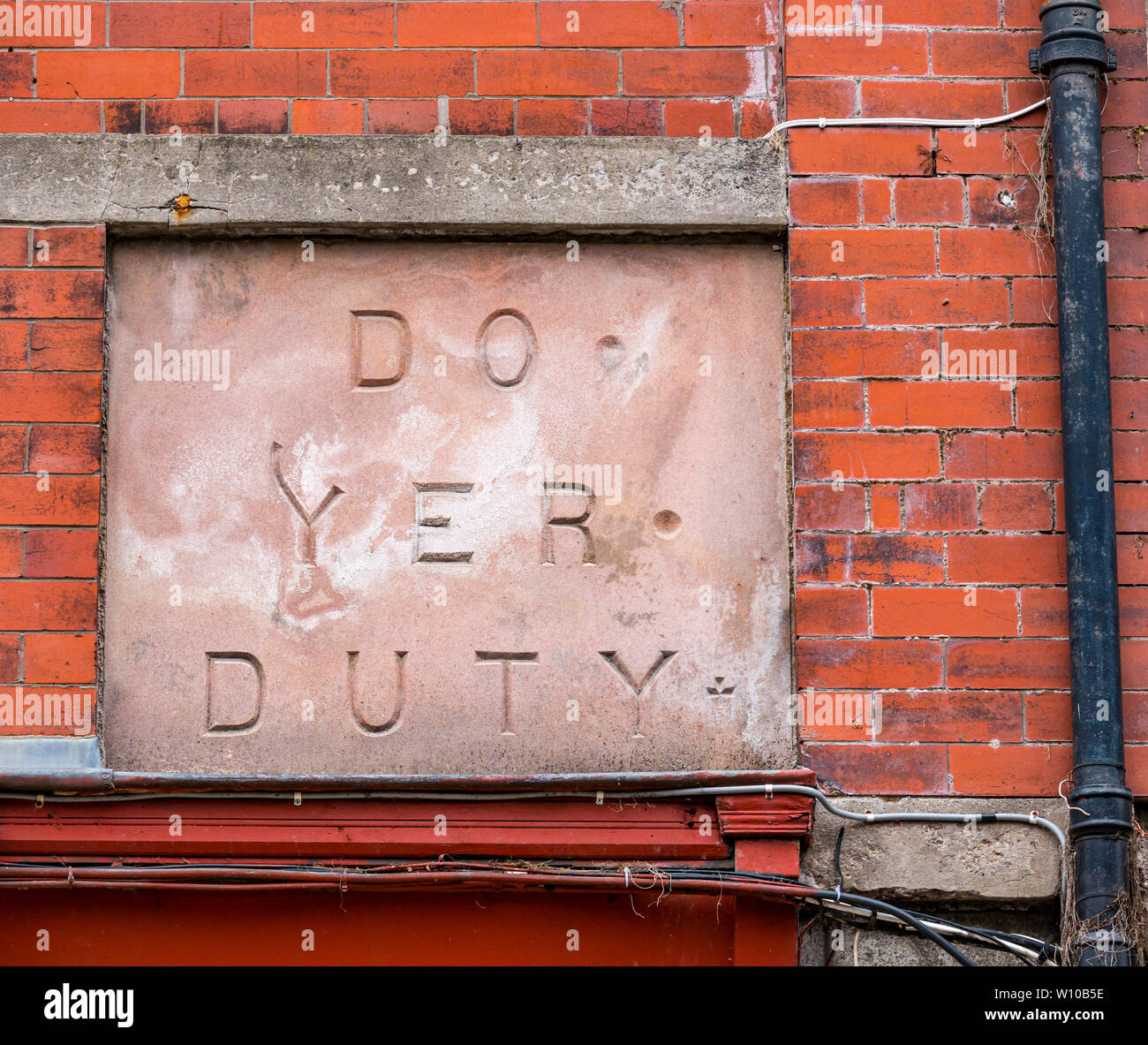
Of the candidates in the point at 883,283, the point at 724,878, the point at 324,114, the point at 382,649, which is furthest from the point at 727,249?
the point at 724,878

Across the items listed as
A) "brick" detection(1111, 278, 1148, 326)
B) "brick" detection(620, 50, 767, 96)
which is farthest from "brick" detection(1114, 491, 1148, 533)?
"brick" detection(620, 50, 767, 96)

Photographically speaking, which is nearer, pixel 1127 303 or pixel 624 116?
pixel 1127 303

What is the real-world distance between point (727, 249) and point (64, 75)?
1.89 m

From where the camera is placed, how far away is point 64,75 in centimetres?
389

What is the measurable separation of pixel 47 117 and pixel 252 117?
0.56 m

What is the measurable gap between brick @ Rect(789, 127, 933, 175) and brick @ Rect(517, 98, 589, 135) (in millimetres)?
583

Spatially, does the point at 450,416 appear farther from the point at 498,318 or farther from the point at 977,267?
the point at 977,267

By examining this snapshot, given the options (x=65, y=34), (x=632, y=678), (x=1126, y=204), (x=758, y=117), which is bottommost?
(x=632, y=678)

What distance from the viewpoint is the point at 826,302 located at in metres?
3.78

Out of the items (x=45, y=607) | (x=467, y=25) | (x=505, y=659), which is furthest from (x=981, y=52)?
(x=45, y=607)

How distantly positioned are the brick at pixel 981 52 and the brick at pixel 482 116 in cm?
117

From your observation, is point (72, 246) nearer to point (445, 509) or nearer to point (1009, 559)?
point (445, 509)

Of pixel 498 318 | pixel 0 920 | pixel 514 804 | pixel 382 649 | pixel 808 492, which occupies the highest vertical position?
pixel 498 318

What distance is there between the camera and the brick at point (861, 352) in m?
3.75
